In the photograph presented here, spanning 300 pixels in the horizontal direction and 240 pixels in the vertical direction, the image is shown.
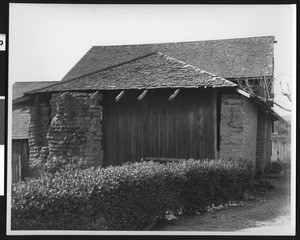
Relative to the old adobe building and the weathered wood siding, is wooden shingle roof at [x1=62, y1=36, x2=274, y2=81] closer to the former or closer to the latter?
the old adobe building

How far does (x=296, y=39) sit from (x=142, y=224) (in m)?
4.63

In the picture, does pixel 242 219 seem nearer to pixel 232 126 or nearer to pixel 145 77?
pixel 232 126

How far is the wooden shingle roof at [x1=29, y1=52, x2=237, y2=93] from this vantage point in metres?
11.4

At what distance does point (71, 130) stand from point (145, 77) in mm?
2373

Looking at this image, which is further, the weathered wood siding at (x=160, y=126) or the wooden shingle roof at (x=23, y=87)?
the weathered wood siding at (x=160, y=126)

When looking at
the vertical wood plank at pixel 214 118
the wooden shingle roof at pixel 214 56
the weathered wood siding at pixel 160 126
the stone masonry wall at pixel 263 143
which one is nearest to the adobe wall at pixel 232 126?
the vertical wood plank at pixel 214 118

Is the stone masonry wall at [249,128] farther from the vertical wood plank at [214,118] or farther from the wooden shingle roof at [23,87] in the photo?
the wooden shingle roof at [23,87]

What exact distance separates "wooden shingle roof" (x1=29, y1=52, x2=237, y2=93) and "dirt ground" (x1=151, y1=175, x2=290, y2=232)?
311 cm

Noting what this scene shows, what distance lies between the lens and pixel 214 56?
14461 mm

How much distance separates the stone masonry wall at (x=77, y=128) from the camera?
1162 cm

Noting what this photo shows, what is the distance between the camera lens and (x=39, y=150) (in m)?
11.6

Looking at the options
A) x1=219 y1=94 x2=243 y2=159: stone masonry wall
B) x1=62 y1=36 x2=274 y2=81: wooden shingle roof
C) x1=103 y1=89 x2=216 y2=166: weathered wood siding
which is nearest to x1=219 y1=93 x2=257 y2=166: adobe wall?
x1=219 y1=94 x2=243 y2=159: stone masonry wall

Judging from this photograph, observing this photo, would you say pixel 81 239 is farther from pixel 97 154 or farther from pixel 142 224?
pixel 97 154

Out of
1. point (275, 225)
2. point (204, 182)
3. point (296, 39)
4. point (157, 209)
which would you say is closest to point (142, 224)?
point (157, 209)
